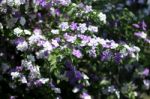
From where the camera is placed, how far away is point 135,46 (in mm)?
4605

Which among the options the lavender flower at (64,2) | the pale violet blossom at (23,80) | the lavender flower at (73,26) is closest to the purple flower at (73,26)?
the lavender flower at (73,26)

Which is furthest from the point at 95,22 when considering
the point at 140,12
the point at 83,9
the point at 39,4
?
the point at 140,12

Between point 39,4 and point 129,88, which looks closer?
point 39,4

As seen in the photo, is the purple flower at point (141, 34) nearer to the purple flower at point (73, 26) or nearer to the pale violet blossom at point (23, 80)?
the purple flower at point (73, 26)

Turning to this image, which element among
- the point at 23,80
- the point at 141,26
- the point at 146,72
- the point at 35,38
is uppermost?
the point at 141,26

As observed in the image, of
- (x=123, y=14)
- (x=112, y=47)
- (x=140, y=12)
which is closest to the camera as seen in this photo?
(x=112, y=47)

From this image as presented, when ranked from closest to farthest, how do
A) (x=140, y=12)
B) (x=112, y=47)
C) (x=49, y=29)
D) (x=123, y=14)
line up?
(x=112, y=47) → (x=49, y=29) → (x=123, y=14) → (x=140, y=12)

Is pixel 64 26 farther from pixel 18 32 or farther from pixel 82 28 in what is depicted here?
pixel 18 32

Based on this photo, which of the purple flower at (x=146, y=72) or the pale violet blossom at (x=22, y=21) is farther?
the purple flower at (x=146, y=72)

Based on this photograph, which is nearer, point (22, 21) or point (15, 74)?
point (15, 74)

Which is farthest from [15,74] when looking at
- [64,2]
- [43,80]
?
[64,2]

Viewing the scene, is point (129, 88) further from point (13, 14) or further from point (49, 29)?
point (13, 14)

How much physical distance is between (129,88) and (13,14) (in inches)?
58.8

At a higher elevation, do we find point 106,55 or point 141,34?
point 141,34
